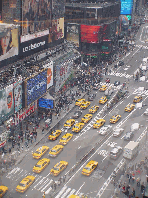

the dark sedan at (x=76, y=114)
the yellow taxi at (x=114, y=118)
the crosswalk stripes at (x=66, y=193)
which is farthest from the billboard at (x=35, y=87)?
the crosswalk stripes at (x=66, y=193)

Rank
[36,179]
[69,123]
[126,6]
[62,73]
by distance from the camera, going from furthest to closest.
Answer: [126,6] → [62,73] → [69,123] → [36,179]

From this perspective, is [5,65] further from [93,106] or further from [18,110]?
[93,106]

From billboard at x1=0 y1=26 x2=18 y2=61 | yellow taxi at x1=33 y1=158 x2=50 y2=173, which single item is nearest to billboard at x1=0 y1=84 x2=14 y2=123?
billboard at x1=0 y1=26 x2=18 y2=61

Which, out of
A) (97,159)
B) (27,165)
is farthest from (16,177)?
(97,159)

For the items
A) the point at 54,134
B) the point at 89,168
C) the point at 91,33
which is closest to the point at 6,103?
the point at 54,134

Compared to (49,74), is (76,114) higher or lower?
lower

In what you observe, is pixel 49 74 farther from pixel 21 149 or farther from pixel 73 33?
pixel 73 33

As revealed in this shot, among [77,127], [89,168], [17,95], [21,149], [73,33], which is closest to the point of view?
[89,168]
